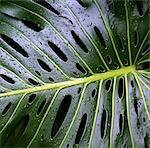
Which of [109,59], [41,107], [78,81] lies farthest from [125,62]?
[41,107]

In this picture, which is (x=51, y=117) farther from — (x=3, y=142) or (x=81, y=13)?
(x=81, y=13)

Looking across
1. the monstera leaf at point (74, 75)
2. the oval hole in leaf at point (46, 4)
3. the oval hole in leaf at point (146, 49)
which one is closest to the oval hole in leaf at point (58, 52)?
the monstera leaf at point (74, 75)

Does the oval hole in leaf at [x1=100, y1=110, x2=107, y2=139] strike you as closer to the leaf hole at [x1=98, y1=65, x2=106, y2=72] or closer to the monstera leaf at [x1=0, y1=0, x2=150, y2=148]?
the monstera leaf at [x1=0, y1=0, x2=150, y2=148]

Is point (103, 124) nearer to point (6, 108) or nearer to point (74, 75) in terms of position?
point (74, 75)

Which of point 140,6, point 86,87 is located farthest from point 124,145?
point 140,6

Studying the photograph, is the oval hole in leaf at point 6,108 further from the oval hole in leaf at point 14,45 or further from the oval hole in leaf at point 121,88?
the oval hole in leaf at point 121,88

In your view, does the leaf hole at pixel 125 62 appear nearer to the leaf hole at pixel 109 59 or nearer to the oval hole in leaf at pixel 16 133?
the leaf hole at pixel 109 59

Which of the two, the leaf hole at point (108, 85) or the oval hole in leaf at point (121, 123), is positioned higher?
the leaf hole at point (108, 85)

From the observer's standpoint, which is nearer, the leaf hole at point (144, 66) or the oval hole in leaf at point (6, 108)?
the oval hole in leaf at point (6, 108)

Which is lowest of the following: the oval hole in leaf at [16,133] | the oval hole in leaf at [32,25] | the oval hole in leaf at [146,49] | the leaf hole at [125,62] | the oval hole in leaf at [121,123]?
the oval hole in leaf at [16,133]
